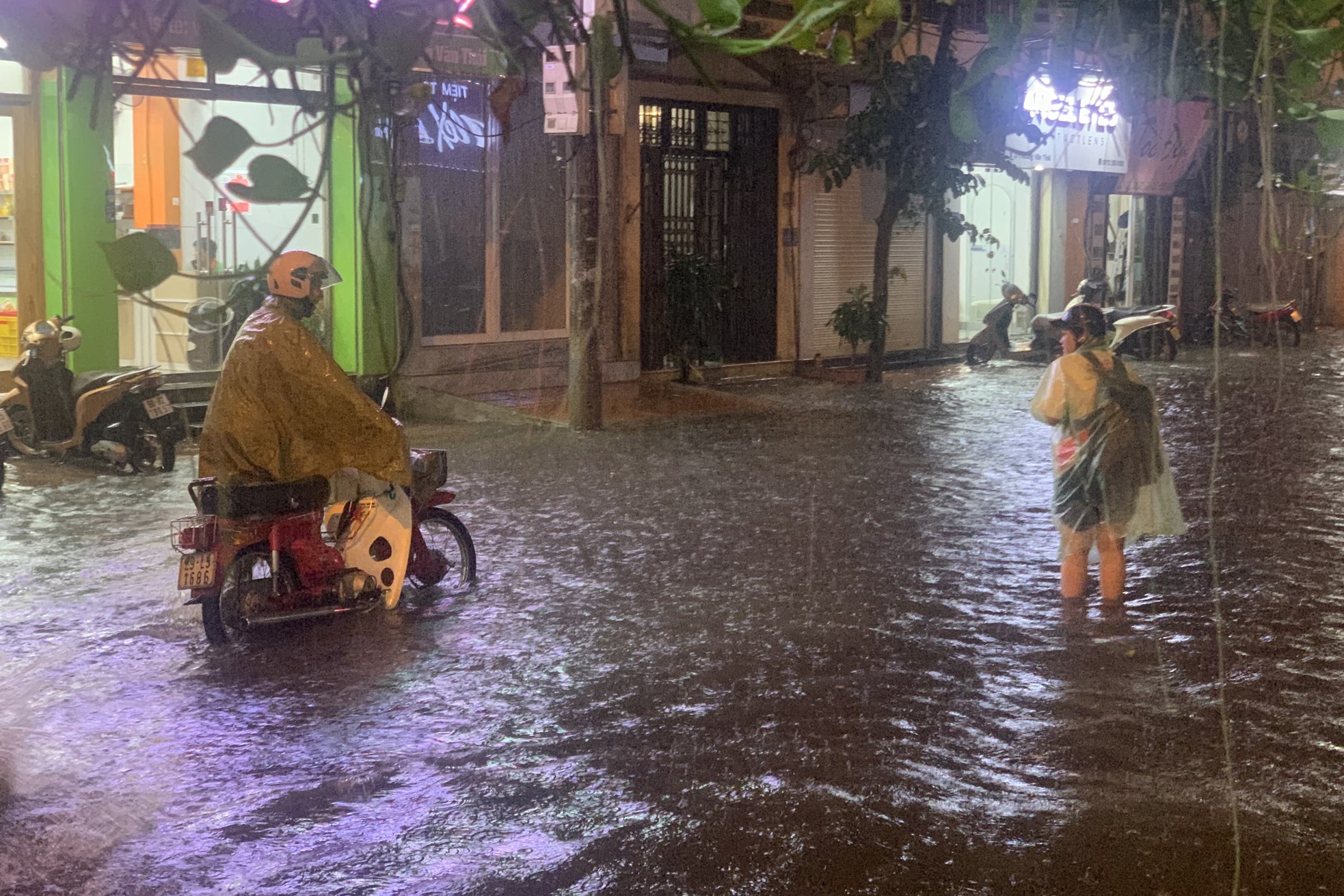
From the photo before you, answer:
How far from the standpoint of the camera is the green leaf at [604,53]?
2232 mm

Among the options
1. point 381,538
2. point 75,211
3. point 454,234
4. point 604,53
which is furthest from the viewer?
point 454,234

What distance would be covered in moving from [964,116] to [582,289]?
36.5 ft

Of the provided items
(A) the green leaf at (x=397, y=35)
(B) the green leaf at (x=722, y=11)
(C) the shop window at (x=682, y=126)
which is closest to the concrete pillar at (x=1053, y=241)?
(C) the shop window at (x=682, y=126)

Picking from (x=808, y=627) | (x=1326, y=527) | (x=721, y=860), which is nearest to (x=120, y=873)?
(x=721, y=860)

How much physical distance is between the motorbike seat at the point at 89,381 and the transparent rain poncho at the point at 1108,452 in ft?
24.5

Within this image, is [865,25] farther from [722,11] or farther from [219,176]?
[219,176]

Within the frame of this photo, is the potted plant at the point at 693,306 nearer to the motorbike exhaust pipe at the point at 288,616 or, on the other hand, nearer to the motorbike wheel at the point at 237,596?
the motorbike exhaust pipe at the point at 288,616

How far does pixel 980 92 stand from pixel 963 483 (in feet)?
28.6

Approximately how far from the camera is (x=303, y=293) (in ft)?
22.5

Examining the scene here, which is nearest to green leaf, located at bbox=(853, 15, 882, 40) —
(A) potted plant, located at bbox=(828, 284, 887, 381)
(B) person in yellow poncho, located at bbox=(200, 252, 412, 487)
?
(B) person in yellow poncho, located at bbox=(200, 252, 412, 487)

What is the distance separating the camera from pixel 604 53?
2.25 metres

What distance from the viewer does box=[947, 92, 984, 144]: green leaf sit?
2.52m

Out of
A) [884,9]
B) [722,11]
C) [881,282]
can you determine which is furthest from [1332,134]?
[881,282]

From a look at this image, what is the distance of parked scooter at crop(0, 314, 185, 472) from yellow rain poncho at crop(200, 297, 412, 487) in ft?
15.5
